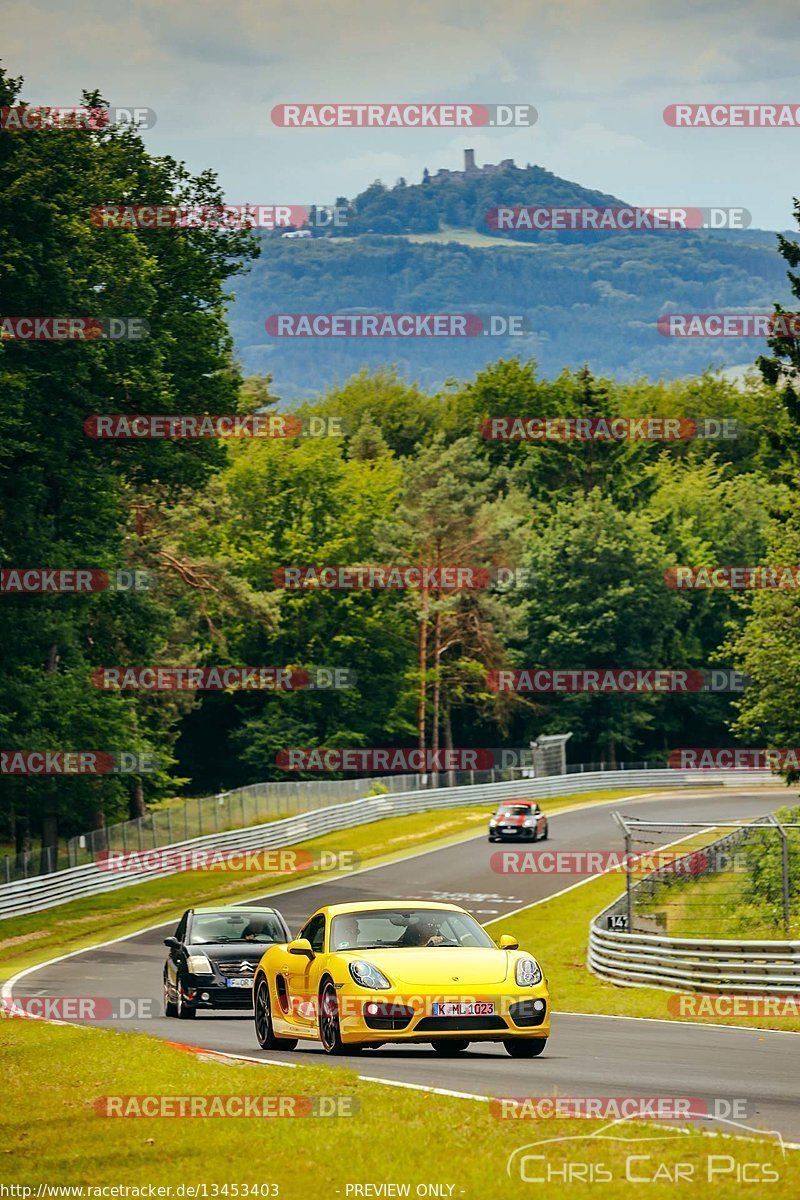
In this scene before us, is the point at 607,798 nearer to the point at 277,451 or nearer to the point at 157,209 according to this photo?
the point at 277,451

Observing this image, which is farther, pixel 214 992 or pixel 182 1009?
pixel 182 1009

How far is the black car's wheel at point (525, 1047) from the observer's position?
15211 millimetres

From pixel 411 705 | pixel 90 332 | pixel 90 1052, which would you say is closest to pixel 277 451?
pixel 411 705

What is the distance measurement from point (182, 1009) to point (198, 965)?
0.77m

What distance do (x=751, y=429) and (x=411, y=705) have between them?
4226 centimetres

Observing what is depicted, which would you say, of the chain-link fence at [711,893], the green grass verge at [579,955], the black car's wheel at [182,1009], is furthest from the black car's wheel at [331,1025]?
the chain-link fence at [711,893]

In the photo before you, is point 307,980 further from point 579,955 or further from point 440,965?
point 579,955

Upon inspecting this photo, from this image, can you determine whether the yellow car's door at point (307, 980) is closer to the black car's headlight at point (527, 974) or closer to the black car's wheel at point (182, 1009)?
the black car's headlight at point (527, 974)

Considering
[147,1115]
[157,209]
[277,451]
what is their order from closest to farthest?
[147,1115], [157,209], [277,451]

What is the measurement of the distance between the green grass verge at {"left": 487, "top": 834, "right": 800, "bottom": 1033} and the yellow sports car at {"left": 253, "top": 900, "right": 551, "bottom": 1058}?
5.77m

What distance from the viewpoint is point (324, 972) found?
50.0 feet

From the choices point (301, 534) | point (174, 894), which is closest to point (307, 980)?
point (174, 894)

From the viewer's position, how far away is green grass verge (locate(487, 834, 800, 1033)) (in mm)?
23484

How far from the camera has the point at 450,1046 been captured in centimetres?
1577
